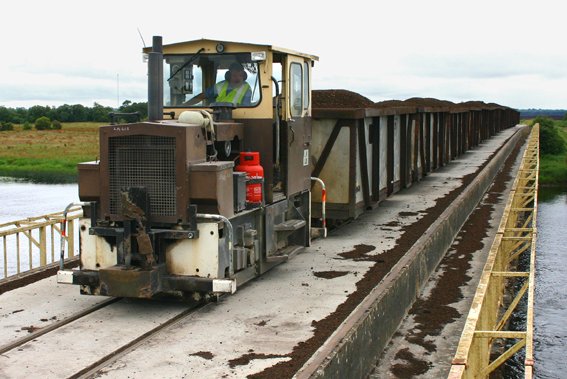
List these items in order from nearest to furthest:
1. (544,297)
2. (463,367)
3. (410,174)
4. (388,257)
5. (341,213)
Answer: (463,367), (388,257), (341,213), (544,297), (410,174)

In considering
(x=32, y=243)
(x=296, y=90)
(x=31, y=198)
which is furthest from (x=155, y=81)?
(x=31, y=198)

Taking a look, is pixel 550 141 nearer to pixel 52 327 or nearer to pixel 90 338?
pixel 52 327

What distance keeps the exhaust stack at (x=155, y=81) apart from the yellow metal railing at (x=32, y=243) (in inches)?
125

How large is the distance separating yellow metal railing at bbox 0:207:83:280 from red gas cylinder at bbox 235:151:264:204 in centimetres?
330

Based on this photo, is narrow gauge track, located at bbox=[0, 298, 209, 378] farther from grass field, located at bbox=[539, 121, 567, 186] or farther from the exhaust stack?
grass field, located at bbox=[539, 121, 567, 186]

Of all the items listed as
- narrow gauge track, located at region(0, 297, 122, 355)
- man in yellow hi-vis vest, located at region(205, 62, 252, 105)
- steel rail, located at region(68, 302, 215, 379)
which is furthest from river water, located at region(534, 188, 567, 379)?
narrow gauge track, located at region(0, 297, 122, 355)

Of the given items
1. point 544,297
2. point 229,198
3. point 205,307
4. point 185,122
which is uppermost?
point 185,122

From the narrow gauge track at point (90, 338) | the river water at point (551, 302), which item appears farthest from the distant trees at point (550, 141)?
the narrow gauge track at point (90, 338)

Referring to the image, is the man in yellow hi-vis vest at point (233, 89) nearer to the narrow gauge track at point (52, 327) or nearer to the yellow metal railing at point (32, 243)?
the narrow gauge track at point (52, 327)

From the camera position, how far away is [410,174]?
1981 cm

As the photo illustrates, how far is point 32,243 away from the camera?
20.3 meters

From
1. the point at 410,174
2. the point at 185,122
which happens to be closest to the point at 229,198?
the point at 185,122

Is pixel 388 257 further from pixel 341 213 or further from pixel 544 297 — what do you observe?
pixel 544 297

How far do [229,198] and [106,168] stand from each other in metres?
1.38
